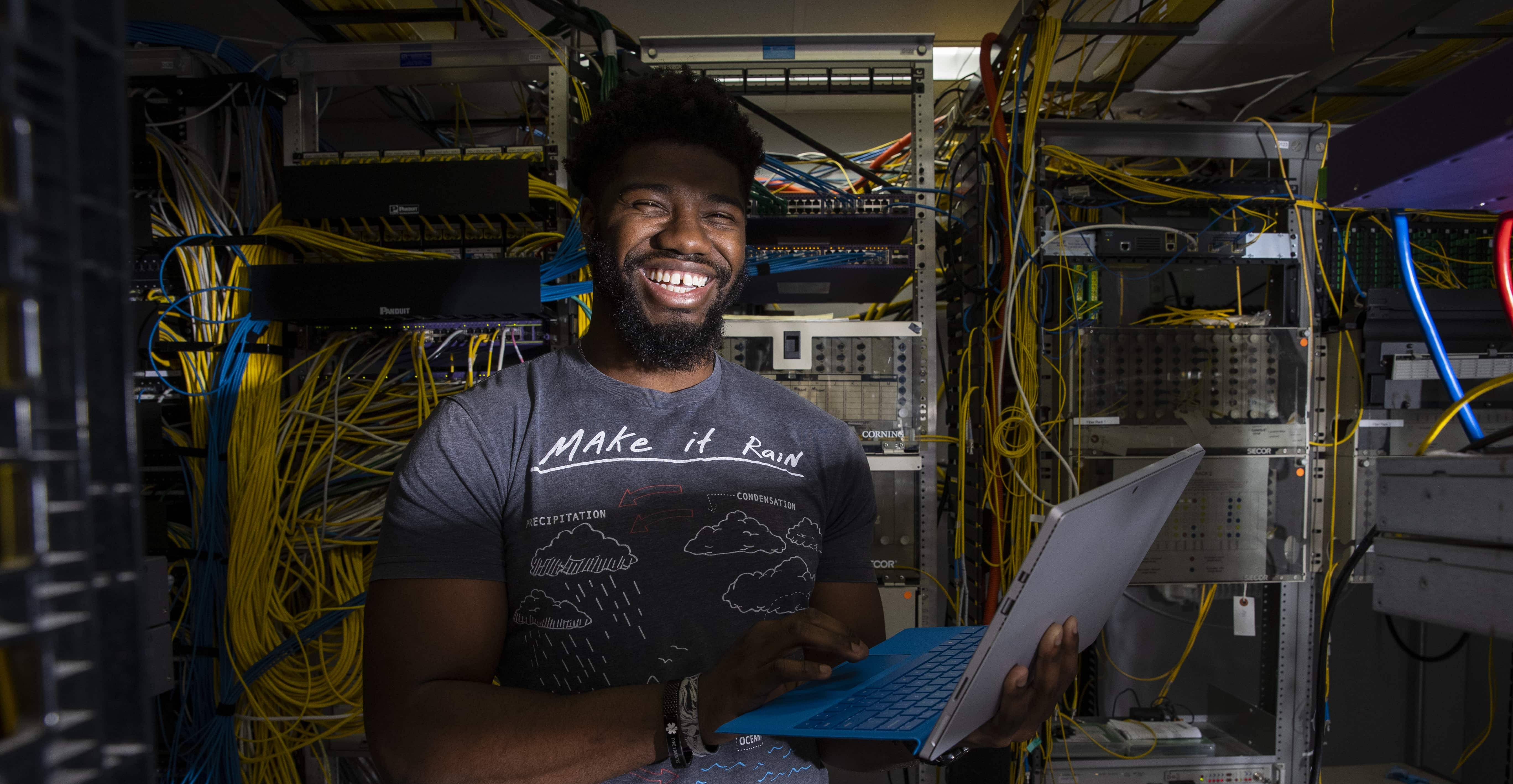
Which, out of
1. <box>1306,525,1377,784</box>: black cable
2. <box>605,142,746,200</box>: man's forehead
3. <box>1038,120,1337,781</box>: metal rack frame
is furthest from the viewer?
<box>1038,120,1337,781</box>: metal rack frame

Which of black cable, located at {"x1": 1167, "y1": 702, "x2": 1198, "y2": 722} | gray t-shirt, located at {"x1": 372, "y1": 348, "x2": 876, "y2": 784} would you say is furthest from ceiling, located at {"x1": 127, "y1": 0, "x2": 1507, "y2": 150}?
black cable, located at {"x1": 1167, "y1": 702, "x2": 1198, "y2": 722}

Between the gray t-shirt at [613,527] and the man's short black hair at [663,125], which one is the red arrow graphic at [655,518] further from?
the man's short black hair at [663,125]

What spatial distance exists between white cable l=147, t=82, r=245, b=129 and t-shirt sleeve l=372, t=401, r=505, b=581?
5.31 ft

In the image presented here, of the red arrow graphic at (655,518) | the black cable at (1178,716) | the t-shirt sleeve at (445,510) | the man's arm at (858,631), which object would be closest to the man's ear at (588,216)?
the t-shirt sleeve at (445,510)

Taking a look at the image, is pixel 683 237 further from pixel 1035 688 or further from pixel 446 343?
pixel 446 343

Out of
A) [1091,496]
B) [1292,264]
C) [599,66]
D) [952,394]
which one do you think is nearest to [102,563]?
[1091,496]

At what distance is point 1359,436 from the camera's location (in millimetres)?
2158

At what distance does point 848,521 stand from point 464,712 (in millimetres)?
652

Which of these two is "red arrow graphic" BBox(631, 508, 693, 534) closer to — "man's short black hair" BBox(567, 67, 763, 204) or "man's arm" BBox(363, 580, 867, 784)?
"man's arm" BBox(363, 580, 867, 784)

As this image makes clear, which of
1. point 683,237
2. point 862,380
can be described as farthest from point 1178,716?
point 683,237

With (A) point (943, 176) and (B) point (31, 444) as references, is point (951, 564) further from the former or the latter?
(B) point (31, 444)

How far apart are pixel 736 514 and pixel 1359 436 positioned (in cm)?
221

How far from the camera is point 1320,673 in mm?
1959

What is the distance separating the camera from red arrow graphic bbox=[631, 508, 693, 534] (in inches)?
39.7
